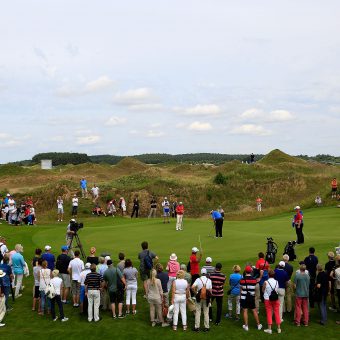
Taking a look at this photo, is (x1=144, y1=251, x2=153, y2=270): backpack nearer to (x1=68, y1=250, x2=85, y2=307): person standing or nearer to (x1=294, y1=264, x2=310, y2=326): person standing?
(x1=68, y1=250, x2=85, y2=307): person standing

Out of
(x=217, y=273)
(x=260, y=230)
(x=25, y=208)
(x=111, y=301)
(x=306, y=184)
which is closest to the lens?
(x=217, y=273)

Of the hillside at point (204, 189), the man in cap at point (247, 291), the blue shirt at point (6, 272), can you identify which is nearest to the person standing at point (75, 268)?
the blue shirt at point (6, 272)

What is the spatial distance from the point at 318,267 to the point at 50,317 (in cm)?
973

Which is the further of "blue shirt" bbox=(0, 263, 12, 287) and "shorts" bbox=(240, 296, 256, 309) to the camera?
"blue shirt" bbox=(0, 263, 12, 287)

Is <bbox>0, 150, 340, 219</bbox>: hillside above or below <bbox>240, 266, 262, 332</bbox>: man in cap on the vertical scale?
above

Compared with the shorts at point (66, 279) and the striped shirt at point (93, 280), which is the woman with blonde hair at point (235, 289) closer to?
the striped shirt at point (93, 280)

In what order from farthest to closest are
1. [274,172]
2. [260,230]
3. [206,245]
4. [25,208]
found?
[274,172] < [25,208] < [260,230] < [206,245]

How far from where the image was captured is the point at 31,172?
7862 cm

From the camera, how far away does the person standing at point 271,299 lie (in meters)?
14.8

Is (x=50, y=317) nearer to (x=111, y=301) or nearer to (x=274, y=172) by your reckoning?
(x=111, y=301)

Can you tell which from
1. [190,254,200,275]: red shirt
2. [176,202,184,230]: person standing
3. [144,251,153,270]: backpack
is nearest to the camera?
[190,254,200,275]: red shirt

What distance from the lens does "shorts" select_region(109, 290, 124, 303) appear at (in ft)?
52.5

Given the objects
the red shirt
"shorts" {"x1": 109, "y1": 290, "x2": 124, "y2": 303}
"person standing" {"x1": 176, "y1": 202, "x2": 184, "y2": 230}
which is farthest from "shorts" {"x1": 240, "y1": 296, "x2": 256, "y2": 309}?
"person standing" {"x1": 176, "y1": 202, "x2": 184, "y2": 230}

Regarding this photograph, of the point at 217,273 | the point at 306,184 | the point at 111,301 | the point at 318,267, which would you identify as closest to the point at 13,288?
the point at 111,301
